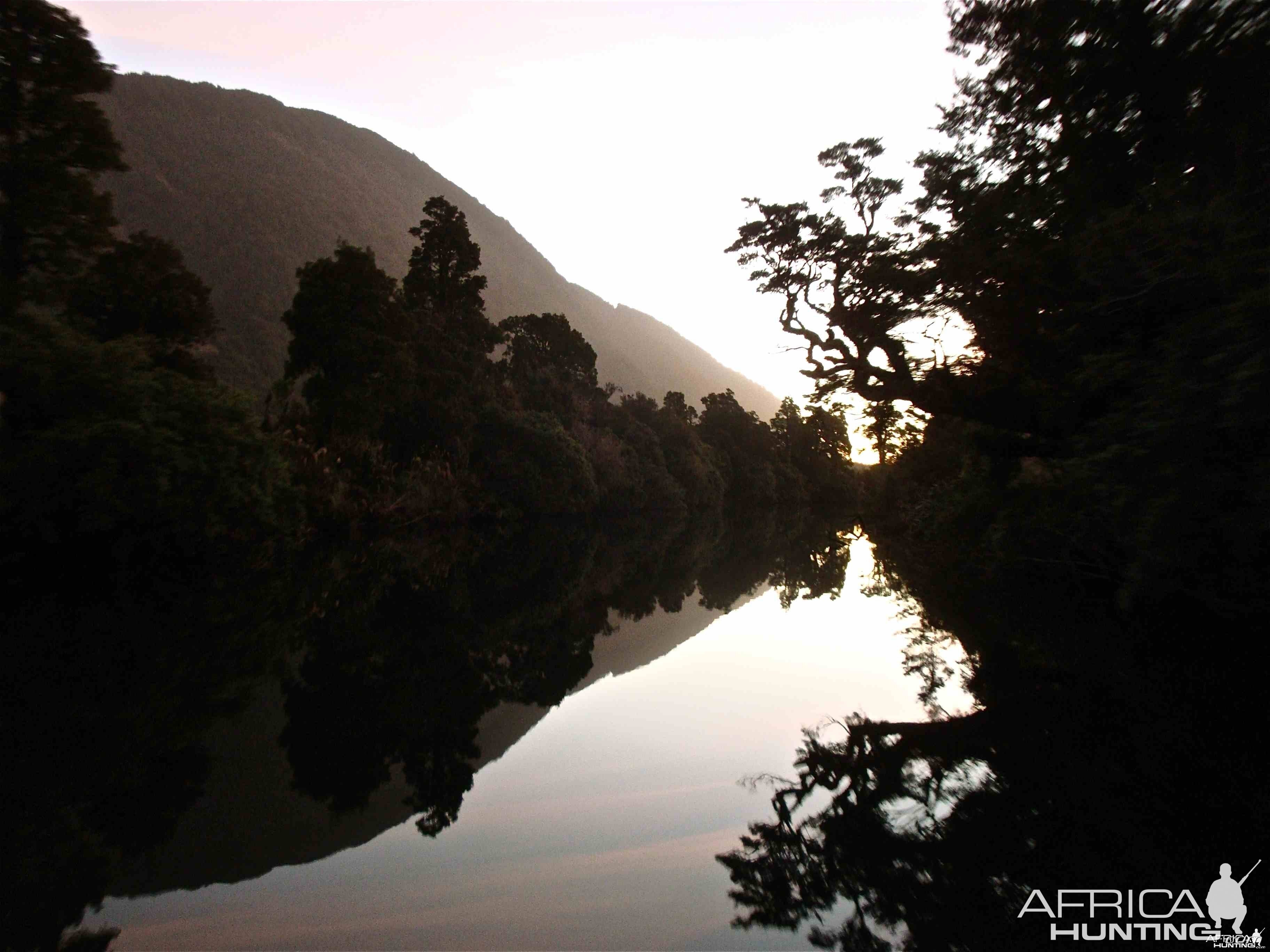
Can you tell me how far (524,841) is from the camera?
12.4 feet

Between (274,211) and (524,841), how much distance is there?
9308cm

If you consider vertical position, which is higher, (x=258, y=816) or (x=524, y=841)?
(x=524, y=841)

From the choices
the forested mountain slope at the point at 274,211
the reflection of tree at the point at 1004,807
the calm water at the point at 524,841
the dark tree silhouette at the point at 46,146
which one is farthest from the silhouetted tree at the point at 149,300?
the forested mountain slope at the point at 274,211

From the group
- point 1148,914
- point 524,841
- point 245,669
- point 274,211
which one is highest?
point 274,211

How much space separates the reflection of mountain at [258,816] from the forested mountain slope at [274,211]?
5322cm

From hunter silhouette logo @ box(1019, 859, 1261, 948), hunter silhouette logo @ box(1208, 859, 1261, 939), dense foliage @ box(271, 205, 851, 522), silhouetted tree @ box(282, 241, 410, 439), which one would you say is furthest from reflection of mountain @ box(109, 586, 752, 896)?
silhouetted tree @ box(282, 241, 410, 439)

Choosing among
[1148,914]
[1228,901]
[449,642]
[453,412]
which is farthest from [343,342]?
[1228,901]

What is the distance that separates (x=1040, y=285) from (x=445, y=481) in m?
24.3

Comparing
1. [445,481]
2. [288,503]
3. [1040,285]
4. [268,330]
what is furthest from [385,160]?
[1040,285]

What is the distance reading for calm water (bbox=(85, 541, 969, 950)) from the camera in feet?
9.68

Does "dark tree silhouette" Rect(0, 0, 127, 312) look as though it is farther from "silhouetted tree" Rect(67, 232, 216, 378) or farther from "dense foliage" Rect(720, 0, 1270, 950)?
"dense foliage" Rect(720, 0, 1270, 950)

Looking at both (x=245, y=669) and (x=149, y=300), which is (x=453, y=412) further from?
(x=245, y=669)

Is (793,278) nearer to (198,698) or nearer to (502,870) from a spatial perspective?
(198,698)

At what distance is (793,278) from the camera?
61.1ft
